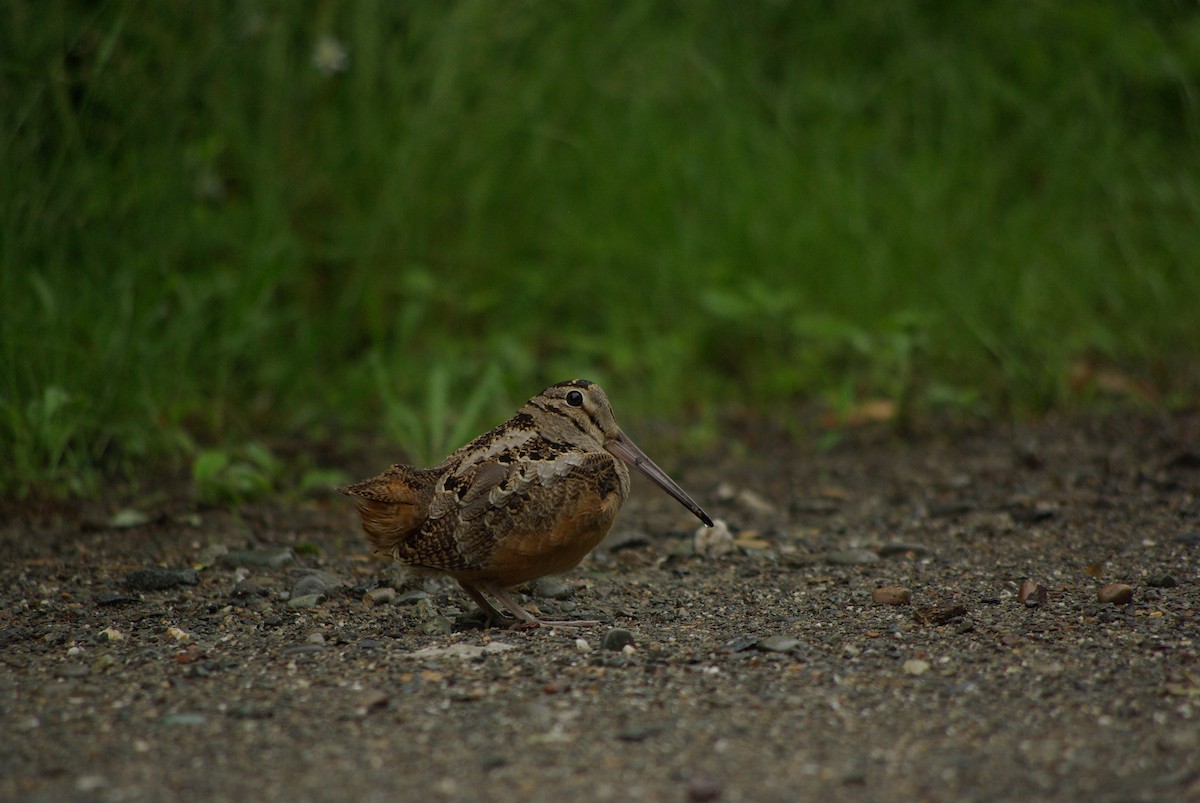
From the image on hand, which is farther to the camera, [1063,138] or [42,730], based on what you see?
[1063,138]

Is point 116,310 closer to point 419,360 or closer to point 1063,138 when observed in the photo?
point 419,360

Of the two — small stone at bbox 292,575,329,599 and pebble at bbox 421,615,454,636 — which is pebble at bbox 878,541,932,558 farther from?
small stone at bbox 292,575,329,599

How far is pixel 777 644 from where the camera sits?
3303 millimetres

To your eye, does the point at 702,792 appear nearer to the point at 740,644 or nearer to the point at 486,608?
the point at 740,644

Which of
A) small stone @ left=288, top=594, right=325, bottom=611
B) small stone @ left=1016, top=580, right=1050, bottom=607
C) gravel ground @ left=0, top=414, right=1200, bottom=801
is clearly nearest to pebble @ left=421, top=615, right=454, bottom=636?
gravel ground @ left=0, top=414, right=1200, bottom=801

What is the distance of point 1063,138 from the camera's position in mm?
6895

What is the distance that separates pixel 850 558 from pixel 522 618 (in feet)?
3.92

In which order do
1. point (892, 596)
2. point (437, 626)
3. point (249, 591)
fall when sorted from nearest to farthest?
point (437, 626)
point (892, 596)
point (249, 591)

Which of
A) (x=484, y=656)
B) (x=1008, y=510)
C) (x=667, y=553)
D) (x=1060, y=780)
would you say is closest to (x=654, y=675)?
(x=484, y=656)

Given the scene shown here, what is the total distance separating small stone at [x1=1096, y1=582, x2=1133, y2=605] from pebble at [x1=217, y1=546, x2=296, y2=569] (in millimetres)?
2444

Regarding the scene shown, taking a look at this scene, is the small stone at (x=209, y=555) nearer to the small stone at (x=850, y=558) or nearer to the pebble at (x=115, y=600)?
the pebble at (x=115, y=600)

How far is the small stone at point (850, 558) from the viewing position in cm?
420

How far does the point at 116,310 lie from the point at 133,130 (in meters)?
0.72

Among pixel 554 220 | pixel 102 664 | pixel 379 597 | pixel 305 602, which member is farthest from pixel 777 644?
pixel 554 220
